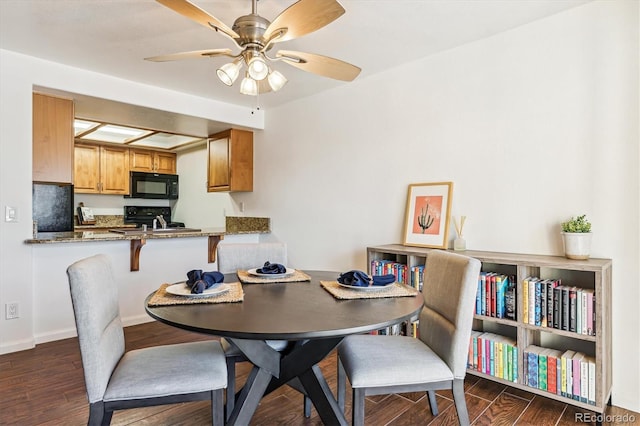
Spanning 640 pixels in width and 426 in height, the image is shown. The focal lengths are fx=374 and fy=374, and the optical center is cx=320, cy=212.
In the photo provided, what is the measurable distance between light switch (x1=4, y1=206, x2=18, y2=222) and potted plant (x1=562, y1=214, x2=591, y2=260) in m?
3.86

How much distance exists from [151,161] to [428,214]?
5067mm

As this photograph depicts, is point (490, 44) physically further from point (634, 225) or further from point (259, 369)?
point (259, 369)

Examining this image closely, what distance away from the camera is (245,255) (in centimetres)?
244

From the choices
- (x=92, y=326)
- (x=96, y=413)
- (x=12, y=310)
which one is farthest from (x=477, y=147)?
(x=12, y=310)

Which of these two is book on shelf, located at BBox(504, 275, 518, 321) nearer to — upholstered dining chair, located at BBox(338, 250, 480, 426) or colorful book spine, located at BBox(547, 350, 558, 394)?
colorful book spine, located at BBox(547, 350, 558, 394)

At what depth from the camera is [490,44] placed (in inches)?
102

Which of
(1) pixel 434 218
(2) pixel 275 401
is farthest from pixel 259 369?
(1) pixel 434 218

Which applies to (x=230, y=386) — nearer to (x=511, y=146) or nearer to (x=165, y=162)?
(x=511, y=146)

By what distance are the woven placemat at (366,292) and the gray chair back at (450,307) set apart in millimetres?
165

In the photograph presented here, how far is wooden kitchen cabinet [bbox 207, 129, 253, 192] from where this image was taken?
4.59m

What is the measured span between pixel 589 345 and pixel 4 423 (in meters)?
3.20

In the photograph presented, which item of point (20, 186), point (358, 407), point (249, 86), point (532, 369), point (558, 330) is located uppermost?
point (249, 86)

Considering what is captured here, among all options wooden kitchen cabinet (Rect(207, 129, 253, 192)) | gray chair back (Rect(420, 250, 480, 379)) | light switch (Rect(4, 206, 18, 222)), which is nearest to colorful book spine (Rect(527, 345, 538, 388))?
gray chair back (Rect(420, 250, 480, 379))

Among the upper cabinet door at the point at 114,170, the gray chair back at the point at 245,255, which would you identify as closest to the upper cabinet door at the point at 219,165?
the upper cabinet door at the point at 114,170
